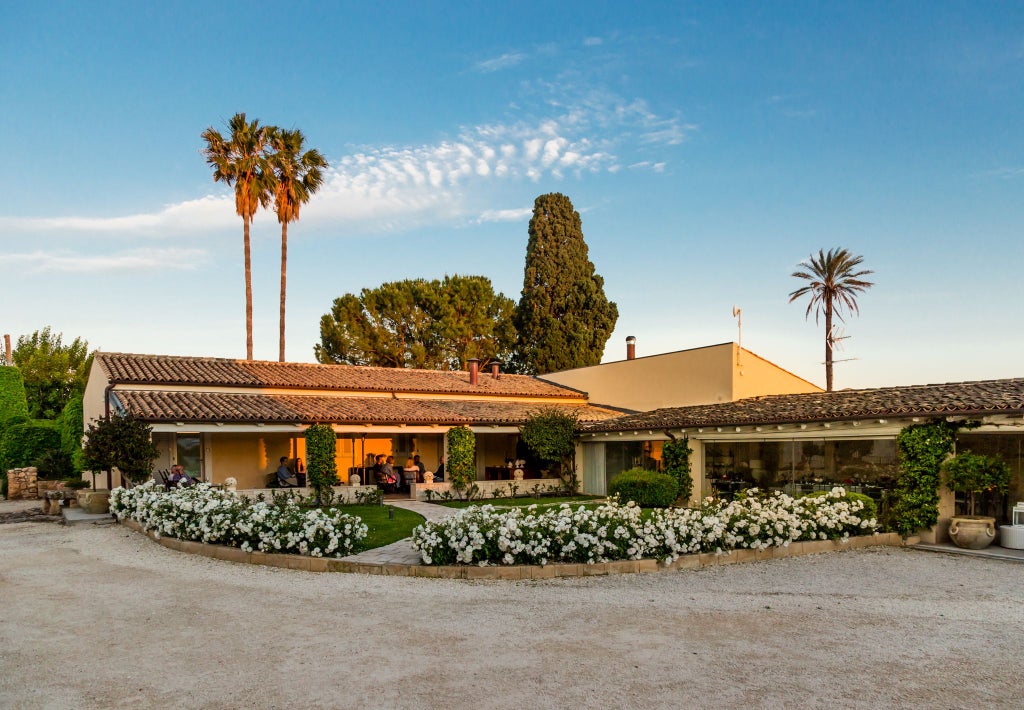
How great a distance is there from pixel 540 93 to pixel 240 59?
641 centimetres

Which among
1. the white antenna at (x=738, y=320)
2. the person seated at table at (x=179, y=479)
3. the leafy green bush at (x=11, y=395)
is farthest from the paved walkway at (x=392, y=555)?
the leafy green bush at (x=11, y=395)

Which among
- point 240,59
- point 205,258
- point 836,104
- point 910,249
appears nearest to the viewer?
point 240,59

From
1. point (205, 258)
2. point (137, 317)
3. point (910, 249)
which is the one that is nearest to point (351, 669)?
point (910, 249)

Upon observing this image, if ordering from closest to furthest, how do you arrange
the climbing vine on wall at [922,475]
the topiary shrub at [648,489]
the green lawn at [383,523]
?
the green lawn at [383,523]
the climbing vine on wall at [922,475]
the topiary shrub at [648,489]

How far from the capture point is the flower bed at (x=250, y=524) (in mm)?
10086

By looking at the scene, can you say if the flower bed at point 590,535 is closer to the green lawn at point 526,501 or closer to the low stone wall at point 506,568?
the low stone wall at point 506,568

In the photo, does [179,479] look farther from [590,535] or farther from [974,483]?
[974,483]

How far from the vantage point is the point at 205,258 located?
68.4 feet

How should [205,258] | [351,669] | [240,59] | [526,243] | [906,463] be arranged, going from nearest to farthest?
1. [351,669]
2. [906,463]
3. [240,59]
4. [205,258]
5. [526,243]

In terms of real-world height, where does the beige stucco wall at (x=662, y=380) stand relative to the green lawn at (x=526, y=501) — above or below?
above

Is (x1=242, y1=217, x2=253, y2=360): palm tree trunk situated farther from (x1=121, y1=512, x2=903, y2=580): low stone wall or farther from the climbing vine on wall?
the climbing vine on wall

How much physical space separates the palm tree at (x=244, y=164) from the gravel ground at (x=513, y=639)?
21.5 m

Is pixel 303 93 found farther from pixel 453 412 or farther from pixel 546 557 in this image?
pixel 546 557

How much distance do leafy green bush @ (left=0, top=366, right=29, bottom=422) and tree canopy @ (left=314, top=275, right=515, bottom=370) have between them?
1312cm
